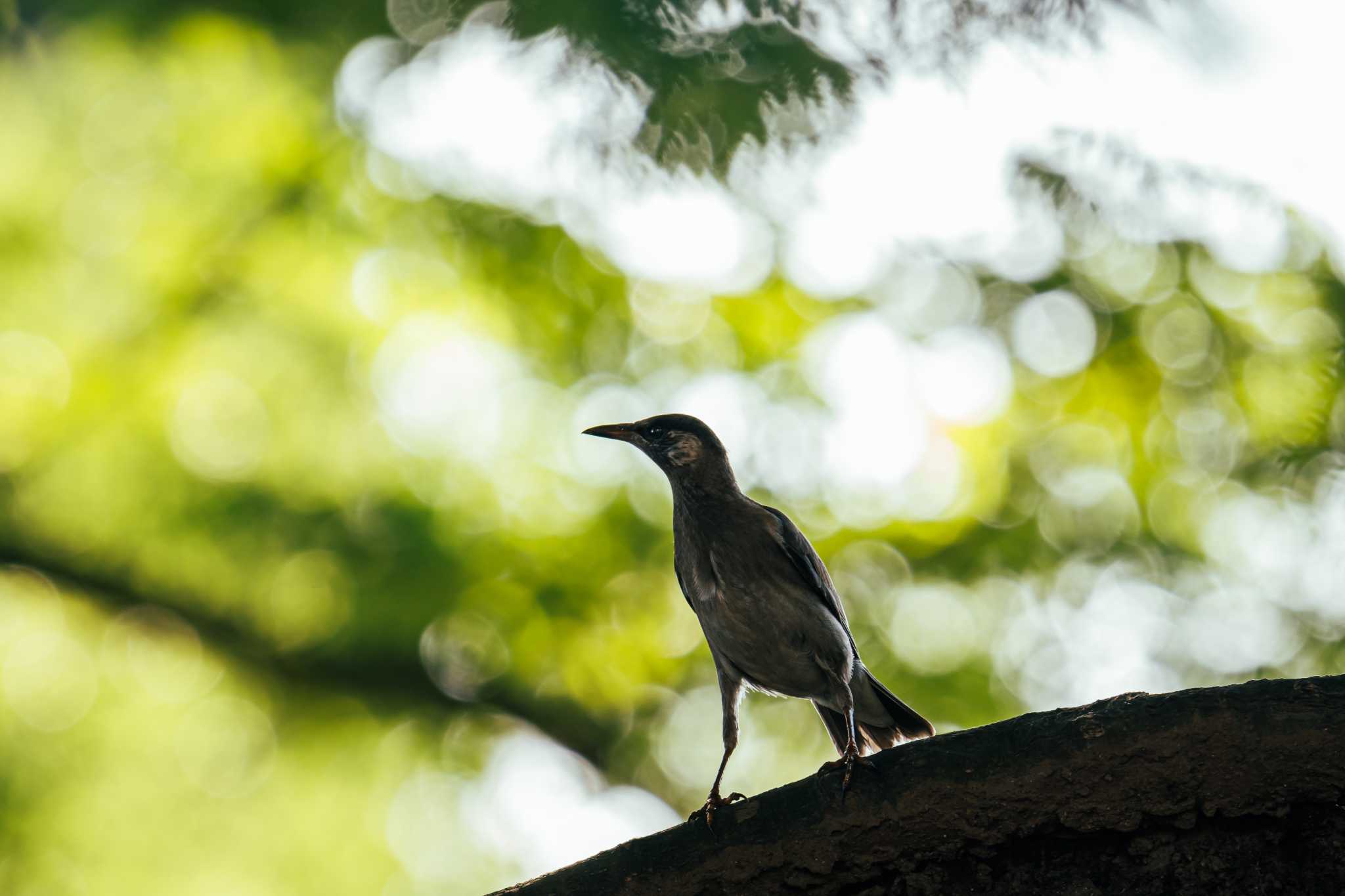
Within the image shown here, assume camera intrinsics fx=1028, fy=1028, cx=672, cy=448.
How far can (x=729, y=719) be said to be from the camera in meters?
4.92

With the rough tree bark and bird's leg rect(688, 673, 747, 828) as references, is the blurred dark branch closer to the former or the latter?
bird's leg rect(688, 673, 747, 828)

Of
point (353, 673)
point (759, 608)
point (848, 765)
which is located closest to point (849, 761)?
point (848, 765)

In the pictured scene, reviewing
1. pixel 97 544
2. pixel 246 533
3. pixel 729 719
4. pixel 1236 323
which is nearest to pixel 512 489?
pixel 246 533

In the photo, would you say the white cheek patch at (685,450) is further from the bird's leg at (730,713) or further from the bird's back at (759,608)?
the bird's leg at (730,713)

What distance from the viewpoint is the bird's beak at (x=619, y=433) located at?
5.39 m

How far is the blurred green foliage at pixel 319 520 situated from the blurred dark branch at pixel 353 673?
0.09ft

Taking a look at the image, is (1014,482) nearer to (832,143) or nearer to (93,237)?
(832,143)

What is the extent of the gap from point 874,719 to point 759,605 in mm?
923

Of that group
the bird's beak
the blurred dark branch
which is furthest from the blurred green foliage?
the bird's beak

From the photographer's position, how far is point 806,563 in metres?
4.93

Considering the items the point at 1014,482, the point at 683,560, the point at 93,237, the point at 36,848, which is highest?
the point at 1014,482

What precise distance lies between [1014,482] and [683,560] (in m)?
4.85

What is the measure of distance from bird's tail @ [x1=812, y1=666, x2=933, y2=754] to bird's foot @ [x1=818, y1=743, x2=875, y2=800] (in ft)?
5.32

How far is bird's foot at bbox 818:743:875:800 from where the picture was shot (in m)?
2.78
